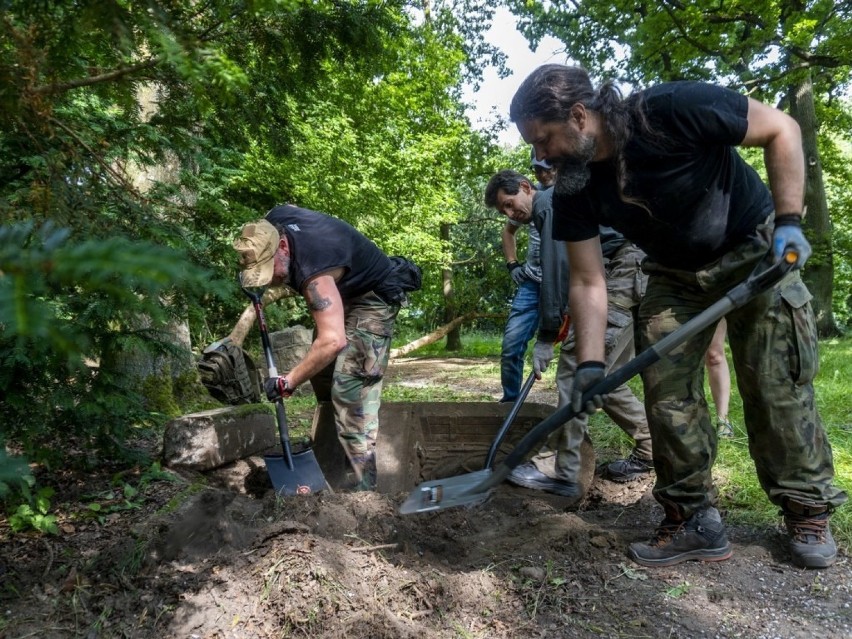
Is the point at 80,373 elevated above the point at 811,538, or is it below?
above

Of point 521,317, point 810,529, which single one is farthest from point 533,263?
point 810,529

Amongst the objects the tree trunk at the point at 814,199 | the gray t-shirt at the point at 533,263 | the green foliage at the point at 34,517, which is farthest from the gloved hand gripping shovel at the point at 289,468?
the tree trunk at the point at 814,199

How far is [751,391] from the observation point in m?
2.58

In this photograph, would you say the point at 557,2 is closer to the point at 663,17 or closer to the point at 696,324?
the point at 663,17

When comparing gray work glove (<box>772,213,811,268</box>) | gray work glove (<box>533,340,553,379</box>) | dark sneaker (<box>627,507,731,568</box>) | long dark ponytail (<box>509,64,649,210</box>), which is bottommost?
dark sneaker (<box>627,507,731,568</box>)

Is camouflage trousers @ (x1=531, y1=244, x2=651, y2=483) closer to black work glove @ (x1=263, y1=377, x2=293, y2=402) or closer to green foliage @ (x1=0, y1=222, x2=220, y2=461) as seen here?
black work glove @ (x1=263, y1=377, x2=293, y2=402)

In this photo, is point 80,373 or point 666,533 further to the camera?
point 80,373

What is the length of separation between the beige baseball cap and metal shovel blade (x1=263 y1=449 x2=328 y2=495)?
1049 millimetres

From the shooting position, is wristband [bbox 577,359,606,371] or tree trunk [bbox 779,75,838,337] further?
tree trunk [bbox 779,75,838,337]

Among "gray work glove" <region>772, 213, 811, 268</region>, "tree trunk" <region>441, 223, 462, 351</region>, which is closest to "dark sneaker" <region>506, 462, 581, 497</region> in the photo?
"gray work glove" <region>772, 213, 811, 268</region>

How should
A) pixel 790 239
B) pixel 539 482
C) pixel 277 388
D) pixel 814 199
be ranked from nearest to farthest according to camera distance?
pixel 790 239
pixel 277 388
pixel 539 482
pixel 814 199

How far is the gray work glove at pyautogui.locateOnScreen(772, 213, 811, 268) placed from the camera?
2223 millimetres

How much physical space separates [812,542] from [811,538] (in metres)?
0.02

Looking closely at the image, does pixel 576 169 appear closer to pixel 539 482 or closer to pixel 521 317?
pixel 539 482
